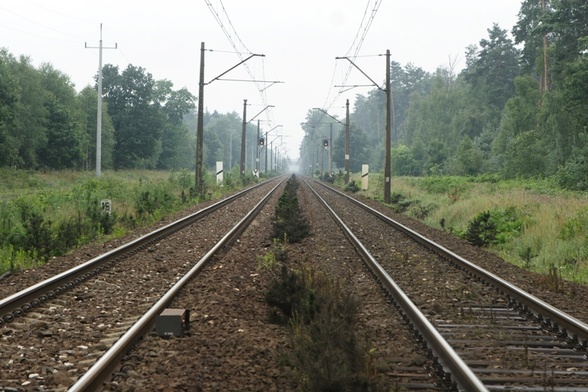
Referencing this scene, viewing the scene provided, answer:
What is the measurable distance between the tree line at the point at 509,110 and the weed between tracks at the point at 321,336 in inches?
1234

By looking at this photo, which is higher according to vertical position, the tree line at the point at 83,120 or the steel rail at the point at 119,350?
the tree line at the point at 83,120

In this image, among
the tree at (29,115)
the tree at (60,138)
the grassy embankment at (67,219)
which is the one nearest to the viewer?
the grassy embankment at (67,219)

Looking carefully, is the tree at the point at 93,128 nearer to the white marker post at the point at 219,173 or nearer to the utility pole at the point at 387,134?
A: the white marker post at the point at 219,173

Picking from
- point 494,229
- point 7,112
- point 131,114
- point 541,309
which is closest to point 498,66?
point 131,114

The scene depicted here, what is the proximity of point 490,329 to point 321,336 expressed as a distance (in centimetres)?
267

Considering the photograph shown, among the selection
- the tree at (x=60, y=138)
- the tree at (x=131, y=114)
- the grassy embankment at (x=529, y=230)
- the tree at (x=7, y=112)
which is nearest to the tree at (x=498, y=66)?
the tree at (x=131, y=114)

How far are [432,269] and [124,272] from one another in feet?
17.5

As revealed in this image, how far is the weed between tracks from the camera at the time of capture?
480 cm

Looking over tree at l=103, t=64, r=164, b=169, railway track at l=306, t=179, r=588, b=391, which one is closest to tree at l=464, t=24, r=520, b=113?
tree at l=103, t=64, r=164, b=169

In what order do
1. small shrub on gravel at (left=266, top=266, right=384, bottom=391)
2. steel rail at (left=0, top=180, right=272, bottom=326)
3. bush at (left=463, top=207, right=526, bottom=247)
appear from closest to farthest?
small shrub on gravel at (left=266, top=266, right=384, bottom=391) < steel rail at (left=0, top=180, right=272, bottom=326) < bush at (left=463, top=207, right=526, bottom=247)

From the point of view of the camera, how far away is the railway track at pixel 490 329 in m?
5.60

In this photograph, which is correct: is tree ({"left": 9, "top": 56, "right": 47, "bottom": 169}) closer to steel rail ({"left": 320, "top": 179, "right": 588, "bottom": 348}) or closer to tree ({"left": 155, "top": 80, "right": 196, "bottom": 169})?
tree ({"left": 155, "top": 80, "right": 196, "bottom": 169})

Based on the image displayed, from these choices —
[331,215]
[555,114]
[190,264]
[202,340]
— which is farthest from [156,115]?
[202,340]

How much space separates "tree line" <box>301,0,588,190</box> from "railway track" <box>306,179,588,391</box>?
27.7 metres
